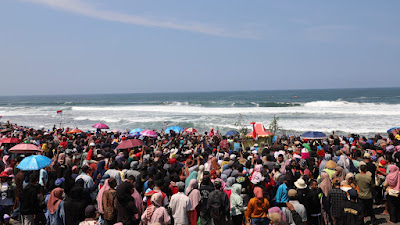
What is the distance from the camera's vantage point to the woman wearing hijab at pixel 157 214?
5.20 metres

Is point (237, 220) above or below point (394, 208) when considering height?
above

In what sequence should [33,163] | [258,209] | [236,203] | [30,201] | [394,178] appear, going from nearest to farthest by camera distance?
[258,209] < [236,203] < [30,201] < [394,178] < [33,163]

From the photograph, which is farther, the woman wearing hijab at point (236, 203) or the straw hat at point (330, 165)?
the straw hat at point (330, 165)

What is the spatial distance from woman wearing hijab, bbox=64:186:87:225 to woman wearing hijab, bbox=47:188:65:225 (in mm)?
174

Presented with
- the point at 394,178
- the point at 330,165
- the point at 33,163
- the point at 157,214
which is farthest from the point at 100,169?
the point at 394,178

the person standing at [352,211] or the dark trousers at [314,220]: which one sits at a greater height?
the person standing at [352,211]

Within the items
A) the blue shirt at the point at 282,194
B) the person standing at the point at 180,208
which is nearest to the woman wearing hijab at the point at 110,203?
the person standing at the point at 180,208

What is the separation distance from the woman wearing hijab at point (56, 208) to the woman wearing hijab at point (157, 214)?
5.27 feet

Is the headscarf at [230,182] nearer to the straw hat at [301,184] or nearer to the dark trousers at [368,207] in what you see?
the straw hat at [301,184]

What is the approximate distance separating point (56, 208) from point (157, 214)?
200 cm

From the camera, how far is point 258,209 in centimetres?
561

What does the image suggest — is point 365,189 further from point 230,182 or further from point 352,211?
point 230,182

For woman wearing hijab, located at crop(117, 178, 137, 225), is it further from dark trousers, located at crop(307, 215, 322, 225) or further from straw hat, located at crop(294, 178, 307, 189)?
dark trousers, located at crop(307, 215, 322, 225)

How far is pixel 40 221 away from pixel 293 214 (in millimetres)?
5158
